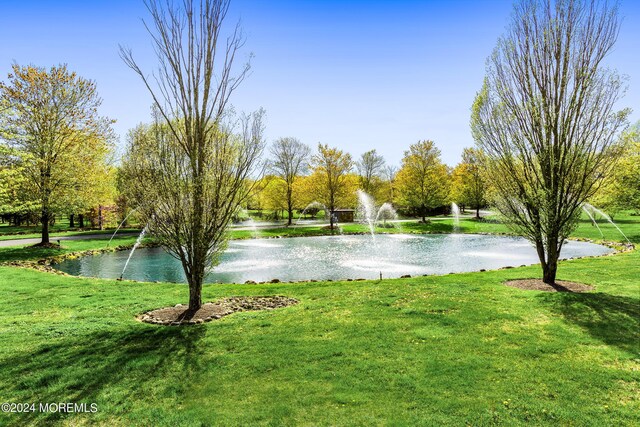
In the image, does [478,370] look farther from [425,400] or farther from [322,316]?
[322,316]

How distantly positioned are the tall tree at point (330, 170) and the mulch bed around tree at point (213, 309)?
32949mm

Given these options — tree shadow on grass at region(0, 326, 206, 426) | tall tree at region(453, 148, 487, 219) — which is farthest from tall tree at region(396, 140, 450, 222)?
tree shadow on grass at region(0, 326, 206, 426)

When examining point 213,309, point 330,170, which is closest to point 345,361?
point 213,309

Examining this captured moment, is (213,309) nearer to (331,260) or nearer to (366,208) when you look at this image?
(331,260)

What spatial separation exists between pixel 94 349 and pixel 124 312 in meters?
2.93

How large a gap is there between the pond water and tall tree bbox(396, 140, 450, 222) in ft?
53.2

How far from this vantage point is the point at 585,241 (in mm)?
29047

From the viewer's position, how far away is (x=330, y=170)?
1747 inches

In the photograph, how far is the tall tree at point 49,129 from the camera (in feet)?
75.5

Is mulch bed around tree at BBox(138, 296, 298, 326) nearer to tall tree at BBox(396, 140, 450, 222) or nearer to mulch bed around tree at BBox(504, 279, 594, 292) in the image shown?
mulch bed around tree at BBox(504, 279, 594, 292)

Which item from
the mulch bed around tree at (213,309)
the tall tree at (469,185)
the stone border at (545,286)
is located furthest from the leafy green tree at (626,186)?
the mulch bed around tree at (213,309)

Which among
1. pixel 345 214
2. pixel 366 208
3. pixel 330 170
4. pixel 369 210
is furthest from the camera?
pixel 345 214

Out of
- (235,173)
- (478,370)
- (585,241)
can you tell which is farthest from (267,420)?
(585,241)

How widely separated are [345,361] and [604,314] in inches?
276
